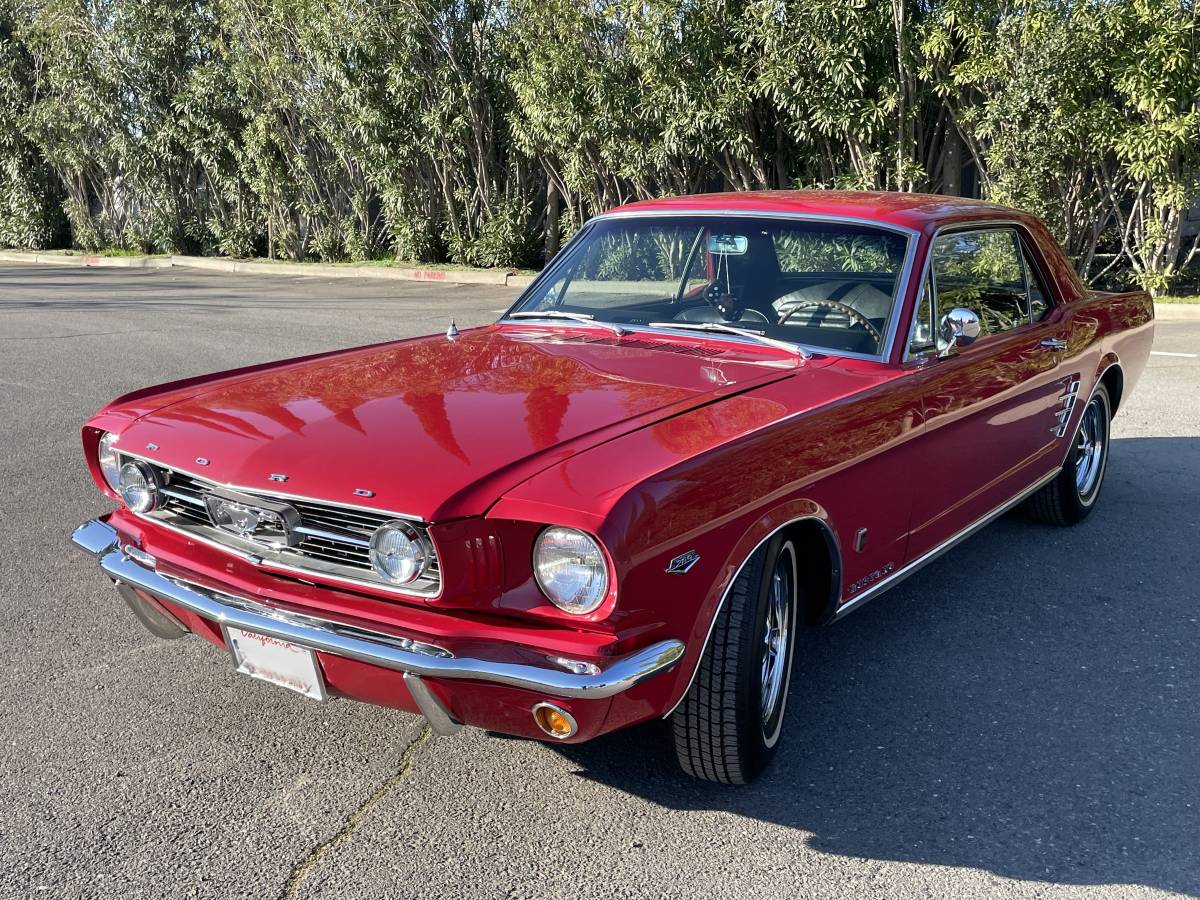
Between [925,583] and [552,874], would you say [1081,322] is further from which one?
[552,874]

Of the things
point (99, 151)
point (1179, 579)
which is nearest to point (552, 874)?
point (1179, 579)

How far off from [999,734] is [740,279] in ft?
5.76

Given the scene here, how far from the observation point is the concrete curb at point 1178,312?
40.1 feet

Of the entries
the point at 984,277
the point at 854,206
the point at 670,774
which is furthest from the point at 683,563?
the point at 984,277

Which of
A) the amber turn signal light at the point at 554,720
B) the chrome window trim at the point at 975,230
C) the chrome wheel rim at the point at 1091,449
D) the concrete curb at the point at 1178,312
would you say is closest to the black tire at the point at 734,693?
the amber turn signal light at the point at 554,720

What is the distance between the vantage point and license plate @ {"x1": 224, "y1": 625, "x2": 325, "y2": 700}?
2.74 metres

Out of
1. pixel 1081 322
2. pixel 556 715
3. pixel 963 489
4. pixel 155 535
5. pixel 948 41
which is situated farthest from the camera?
pixel 948 41

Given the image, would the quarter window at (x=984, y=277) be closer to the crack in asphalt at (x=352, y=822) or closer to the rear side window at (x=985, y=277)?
the rear side window at (x=985, y=277)

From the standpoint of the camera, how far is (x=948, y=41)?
12586 millimetres

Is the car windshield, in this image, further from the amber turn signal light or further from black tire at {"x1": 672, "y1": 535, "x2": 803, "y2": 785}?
the amber turn signal light

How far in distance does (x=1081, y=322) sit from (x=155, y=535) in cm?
384

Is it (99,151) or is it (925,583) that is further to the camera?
(99,151)

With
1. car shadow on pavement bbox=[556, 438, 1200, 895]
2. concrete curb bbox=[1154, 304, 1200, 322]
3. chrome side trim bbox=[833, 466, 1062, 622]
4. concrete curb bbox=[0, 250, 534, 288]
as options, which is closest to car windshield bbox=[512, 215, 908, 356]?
chrome side trim bbox=[833, 466, 1062, 622]

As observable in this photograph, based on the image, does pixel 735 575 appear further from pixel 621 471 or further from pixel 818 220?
pixel 818 220
